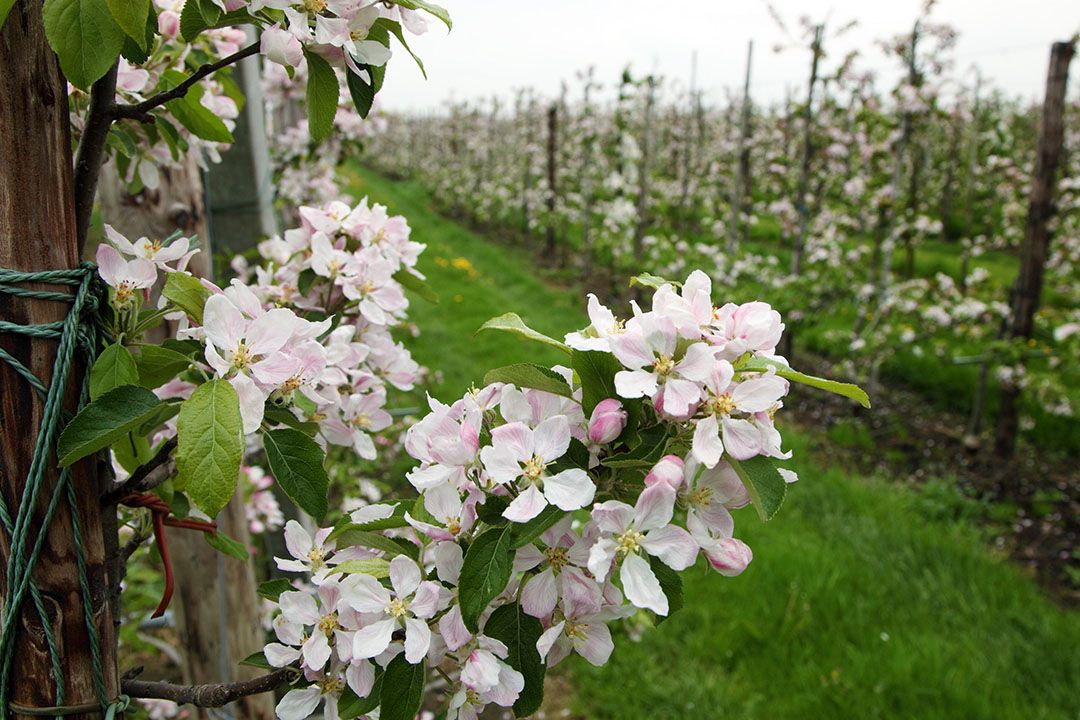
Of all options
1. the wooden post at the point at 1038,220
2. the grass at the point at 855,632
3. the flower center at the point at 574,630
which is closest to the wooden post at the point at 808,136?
the wooden post at the point at 1038,220

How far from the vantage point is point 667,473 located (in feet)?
2.50

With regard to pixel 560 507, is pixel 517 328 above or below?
above

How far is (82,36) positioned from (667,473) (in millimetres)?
719

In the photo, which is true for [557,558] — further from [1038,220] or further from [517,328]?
[1038,220]

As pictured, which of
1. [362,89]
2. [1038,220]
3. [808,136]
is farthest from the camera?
[808,136]

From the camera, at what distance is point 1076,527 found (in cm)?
487

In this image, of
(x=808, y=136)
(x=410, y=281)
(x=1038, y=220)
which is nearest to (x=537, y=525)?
(x=410, y=281)

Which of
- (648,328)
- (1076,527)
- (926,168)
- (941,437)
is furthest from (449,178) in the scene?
(648,328)

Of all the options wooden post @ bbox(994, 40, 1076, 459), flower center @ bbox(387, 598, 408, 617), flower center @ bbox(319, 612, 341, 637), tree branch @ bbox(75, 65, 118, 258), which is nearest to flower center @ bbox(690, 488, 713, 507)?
flower center @ bbox(387, 598, 408, 617)

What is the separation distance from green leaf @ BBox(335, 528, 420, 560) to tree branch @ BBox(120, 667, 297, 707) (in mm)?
179

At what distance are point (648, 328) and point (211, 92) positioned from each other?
109cm

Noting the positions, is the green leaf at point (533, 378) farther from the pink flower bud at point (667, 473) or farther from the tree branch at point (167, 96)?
the tree branch at point (167, 96)

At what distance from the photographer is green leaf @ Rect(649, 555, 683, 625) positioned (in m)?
0.85

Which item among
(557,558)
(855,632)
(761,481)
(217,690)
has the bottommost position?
(855,632)
